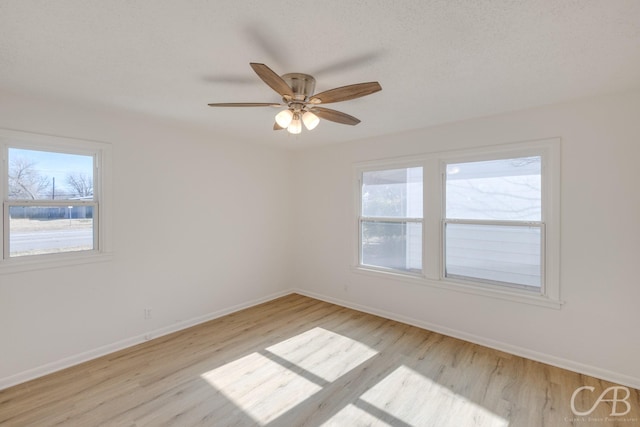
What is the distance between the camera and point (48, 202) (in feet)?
9.06

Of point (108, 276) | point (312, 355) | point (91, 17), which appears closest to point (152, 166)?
point (108, 276)

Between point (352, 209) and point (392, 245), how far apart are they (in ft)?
2.56

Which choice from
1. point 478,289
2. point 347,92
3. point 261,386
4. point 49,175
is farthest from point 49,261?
point 478,289

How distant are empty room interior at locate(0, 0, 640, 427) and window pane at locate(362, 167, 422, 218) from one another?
0.03 meters

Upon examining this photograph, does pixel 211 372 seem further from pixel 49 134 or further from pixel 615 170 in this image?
pixel 615 170

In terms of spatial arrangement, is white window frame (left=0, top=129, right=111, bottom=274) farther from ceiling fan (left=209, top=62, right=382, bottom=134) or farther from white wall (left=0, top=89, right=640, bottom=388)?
ceiling fan (left=209, top=62, right=382, bottom=134)

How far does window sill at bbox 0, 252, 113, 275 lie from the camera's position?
8.36 ft

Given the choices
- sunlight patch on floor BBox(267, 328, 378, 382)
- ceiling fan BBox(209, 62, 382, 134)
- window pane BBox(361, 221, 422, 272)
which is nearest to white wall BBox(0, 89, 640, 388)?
window pane BBox(361, 221, 422, 272)

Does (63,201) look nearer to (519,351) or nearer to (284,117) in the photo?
(284,117)

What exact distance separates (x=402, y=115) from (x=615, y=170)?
1.89 meters

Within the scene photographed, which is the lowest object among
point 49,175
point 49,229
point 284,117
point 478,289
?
point 478,289

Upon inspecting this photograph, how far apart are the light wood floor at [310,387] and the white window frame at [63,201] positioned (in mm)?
1020

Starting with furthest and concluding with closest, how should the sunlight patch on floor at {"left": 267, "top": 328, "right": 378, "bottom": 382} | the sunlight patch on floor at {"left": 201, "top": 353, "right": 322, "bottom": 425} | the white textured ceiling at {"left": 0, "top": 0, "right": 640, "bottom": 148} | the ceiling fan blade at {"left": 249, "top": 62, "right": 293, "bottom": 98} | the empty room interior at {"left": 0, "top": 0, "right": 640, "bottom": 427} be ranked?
the sunlight patch on floor at {"left": 267, "top": 328, "right": 378, "bottom": 382} < the sunlight patch on floor at {"left": 201, "top": 353, "right": 322, "bottom": 425} < the empty room interior at {"left": 0, "top": 0, "right": 640, "bottom": 427} < the ceiling fan blade at {"left": 249, "top": 62, "right": 293, "bottom": 98} < the white textured ceiling at {"left": 0, "top": 0, "right": 640, "bottom": 148}

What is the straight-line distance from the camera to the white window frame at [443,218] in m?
2.81
